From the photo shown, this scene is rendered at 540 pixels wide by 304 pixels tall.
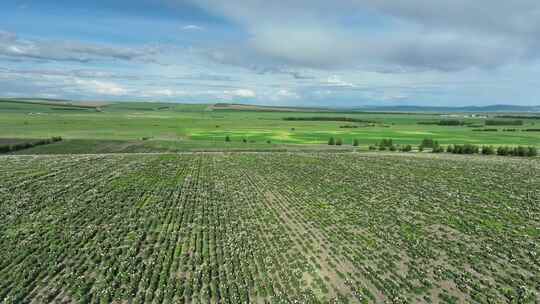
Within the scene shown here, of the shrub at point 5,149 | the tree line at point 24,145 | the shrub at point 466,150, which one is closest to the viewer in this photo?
the shrub at point 5,149

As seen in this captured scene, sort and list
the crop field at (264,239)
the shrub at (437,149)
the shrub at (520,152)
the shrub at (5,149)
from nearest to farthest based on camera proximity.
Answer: the crop field at (264,239) < the shrub at (5,149) < the shrub at (520,152) < the shrub at (437,149)

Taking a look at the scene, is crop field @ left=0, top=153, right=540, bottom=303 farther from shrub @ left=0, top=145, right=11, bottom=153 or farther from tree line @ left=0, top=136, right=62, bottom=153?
tree line @ left=0, top=136, right=62, bottom=153

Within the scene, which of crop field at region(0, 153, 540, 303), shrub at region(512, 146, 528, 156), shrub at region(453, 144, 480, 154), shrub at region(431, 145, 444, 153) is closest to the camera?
crop field at region(0, 153, 540, 303)

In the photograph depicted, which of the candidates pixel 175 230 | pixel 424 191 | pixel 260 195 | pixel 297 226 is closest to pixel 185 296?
pixel 175 230

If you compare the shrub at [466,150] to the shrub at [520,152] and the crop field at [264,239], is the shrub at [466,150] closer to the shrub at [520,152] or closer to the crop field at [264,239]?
the shrub at [520,152]

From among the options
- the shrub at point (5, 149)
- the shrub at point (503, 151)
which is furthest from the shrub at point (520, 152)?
the shrub at point (5, 149)

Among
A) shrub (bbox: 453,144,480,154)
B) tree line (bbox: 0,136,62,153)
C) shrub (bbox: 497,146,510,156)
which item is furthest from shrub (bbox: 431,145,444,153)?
tree line (bbox: 0,136,62,153)

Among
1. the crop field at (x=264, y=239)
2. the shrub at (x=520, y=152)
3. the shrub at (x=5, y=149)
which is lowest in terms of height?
the crop field at (x=264, y=239)

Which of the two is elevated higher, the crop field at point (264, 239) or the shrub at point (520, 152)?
the shrub at point (520, 152)

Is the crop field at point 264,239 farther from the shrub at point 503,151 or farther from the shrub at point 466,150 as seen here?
the shrub at point 466,150

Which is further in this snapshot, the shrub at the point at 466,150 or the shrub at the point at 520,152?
the shrub at the point at 466,150

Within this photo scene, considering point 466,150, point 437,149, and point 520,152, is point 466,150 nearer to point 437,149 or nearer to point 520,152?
point 437,149
